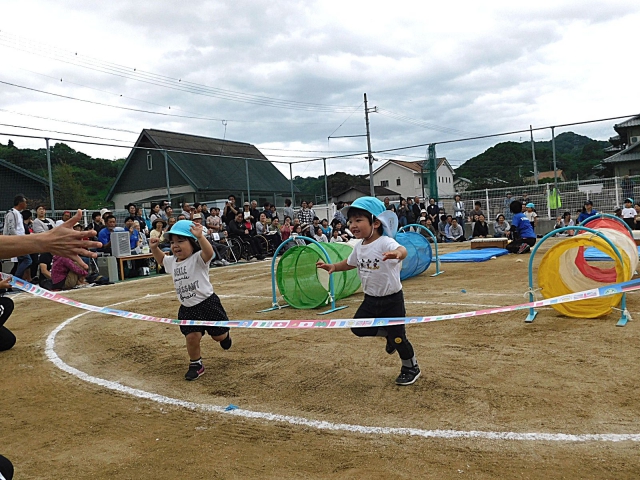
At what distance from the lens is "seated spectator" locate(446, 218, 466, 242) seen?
24.5 m

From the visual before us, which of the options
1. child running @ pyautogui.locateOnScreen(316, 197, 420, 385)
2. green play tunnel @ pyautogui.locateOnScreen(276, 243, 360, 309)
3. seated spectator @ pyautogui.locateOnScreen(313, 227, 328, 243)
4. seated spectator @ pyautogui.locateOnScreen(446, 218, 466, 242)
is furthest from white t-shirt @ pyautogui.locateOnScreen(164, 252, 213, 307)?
seated spectator @ pyautogui.locateOnScreen(446, 218, 466, 242)

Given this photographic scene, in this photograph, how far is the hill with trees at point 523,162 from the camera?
77.2 feet

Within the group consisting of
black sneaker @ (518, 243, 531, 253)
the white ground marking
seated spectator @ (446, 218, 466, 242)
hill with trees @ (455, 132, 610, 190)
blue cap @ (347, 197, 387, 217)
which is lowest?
the white ground marking

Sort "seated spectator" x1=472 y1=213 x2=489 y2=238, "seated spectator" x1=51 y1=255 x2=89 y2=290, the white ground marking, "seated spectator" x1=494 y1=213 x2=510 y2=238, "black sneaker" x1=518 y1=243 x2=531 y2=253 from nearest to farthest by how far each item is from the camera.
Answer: the white ground marking, "seated spectator" x1=51 y1=255 x2=89 y2=290, "black sneaker" x1=518 y1=243 x2=531 y2=253, "seated spectator" x1=494 y1=213 x2=510 y2=238, "seated spectator" x1=472 y1=213 x2=489 y2=238

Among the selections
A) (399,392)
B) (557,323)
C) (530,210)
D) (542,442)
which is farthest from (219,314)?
(530,210)

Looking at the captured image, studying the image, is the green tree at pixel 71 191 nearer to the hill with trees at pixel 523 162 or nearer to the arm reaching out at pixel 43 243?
the hill with trees at pixel 523 162

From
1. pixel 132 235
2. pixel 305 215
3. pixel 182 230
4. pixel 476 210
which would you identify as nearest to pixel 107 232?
pixel 132 235

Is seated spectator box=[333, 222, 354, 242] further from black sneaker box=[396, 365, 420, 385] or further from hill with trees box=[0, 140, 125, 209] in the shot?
black sneaker box=[396, 365, 420, 385]

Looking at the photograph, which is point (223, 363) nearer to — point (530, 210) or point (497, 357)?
point (497, 357)

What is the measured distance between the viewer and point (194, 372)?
5.62m

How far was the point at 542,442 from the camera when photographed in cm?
363

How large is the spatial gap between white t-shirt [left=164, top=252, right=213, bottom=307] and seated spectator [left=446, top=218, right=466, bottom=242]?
20.1m

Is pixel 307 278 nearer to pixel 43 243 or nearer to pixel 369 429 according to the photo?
pixel 369 429

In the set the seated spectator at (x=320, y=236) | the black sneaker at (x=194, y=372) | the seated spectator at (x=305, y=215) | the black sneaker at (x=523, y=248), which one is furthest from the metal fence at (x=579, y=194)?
the black sneaker at (x=194, y=372)
